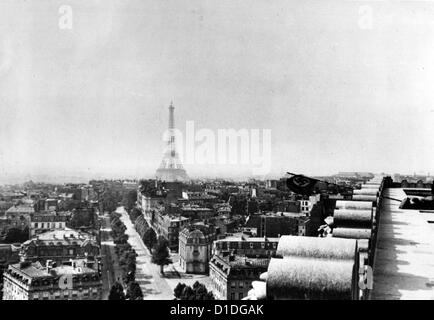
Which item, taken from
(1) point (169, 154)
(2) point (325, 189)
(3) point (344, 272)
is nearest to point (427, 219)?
(2) point (325, 189)

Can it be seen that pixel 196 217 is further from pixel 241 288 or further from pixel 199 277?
pixel 241 288

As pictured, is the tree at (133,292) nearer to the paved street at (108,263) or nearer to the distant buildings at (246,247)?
the paved street at (108,263)

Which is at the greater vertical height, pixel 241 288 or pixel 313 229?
pixel 313 229

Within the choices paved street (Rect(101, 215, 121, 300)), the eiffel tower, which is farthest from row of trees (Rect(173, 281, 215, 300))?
the eiffel tower

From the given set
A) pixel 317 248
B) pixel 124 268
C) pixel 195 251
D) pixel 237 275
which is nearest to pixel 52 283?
pixel 124 268

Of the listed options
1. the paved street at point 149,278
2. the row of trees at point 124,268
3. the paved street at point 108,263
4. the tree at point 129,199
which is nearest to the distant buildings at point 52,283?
the paved street at point 108,263

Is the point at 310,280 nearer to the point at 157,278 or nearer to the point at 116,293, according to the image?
the point at 116,293

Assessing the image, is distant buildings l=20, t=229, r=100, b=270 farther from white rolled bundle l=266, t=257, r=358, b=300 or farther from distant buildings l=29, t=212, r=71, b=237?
white rolled bundle l=266, t=257, r=358, b=300
